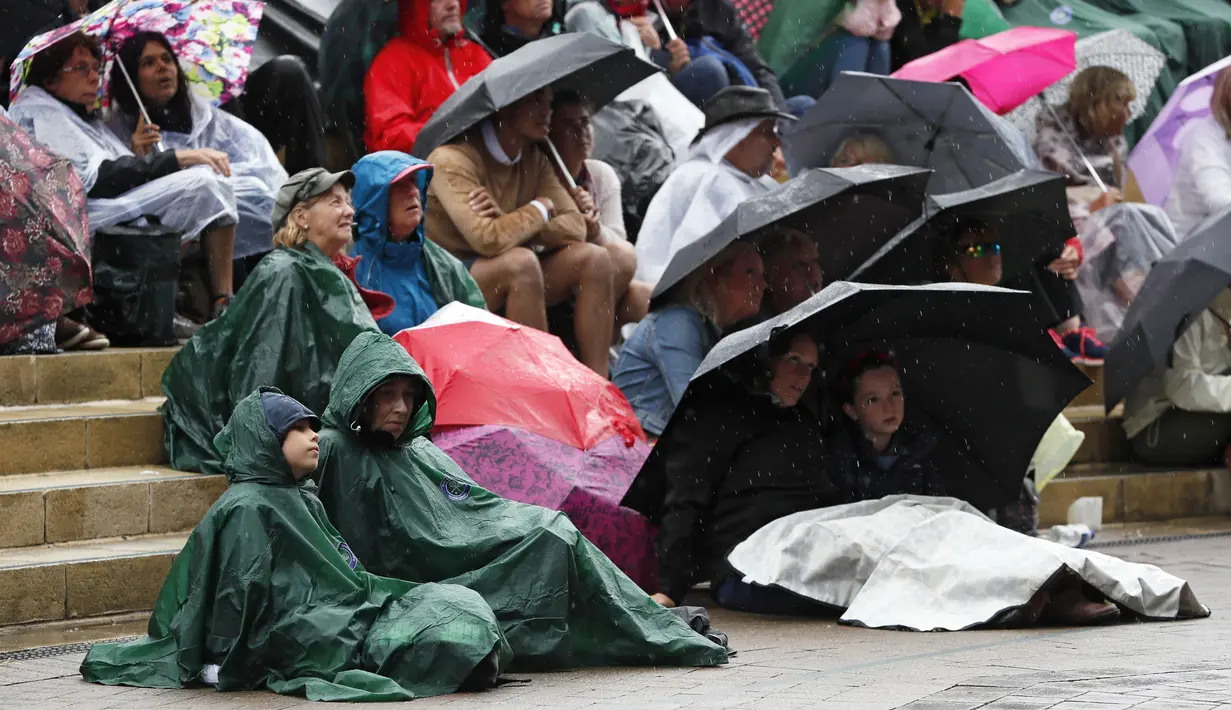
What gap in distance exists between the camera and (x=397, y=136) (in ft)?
34.5

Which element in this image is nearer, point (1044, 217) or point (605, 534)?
point (605, 534)

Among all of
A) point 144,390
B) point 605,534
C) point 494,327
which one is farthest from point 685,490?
point 144,390

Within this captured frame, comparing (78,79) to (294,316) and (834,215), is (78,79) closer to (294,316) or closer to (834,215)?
(294,316)

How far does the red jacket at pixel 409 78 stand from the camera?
10.5 m

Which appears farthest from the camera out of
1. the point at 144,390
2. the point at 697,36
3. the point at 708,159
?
the point at 697,36

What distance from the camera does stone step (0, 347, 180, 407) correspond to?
861cm

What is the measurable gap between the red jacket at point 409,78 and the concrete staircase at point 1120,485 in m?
3.79

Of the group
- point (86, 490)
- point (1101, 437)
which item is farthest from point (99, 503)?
point (1101, 437)

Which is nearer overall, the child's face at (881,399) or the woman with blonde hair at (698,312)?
the child's face at (881,399)

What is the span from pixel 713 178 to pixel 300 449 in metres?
4.54

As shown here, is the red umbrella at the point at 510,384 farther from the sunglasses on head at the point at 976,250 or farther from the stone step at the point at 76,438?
the sunglasses on head at the point at 976,250

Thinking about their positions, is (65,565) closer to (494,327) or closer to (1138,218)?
(494,327)

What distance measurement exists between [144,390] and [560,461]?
7.18ft

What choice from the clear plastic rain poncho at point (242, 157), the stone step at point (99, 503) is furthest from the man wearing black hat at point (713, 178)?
the stone step at point (99, 503)
